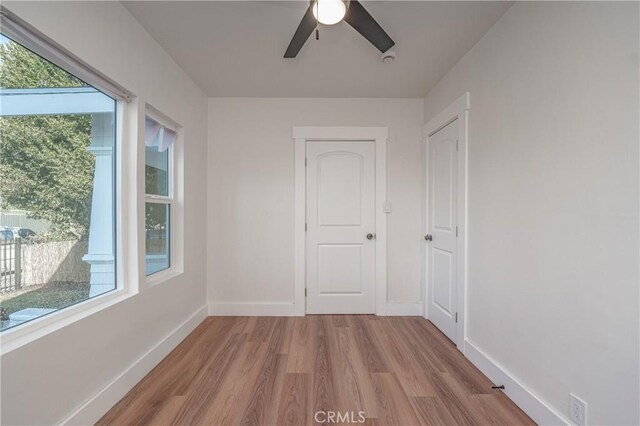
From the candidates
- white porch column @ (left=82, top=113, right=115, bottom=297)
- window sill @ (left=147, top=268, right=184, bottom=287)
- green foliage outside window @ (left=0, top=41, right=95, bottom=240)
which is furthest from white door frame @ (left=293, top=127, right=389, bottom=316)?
green foliage outside window @ (left=0, top=41, right=95, bottom=240)

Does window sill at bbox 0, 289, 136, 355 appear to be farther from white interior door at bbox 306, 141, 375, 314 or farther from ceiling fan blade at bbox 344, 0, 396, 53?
ceiling fan blade at bbox 344, 0, 396, 53

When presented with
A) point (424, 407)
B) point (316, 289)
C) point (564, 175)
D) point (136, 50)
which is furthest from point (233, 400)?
point (136, 50)

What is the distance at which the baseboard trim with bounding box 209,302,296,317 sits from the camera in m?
2.91

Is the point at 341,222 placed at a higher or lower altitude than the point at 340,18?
lower

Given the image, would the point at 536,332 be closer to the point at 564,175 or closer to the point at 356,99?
the point at 564,175

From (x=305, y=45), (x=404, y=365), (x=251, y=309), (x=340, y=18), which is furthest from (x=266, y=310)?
(x=340, y=18)

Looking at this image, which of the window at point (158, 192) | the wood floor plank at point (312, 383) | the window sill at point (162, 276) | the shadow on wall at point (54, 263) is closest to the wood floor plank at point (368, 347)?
the wood floor plank at point (312, 383)

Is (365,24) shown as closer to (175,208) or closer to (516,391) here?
(175,208)

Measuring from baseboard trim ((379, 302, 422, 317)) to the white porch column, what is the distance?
97.7 inches

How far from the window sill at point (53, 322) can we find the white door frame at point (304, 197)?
1608 mm

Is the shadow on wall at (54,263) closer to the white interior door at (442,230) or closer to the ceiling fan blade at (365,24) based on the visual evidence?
the ceiling fan blade at (365,24)

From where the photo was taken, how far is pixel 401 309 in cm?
292

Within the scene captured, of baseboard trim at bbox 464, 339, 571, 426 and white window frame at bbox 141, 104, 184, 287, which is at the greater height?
white window frame at bbox 141, 104, 184, 287

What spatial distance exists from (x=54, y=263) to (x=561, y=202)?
2618 millimetres
